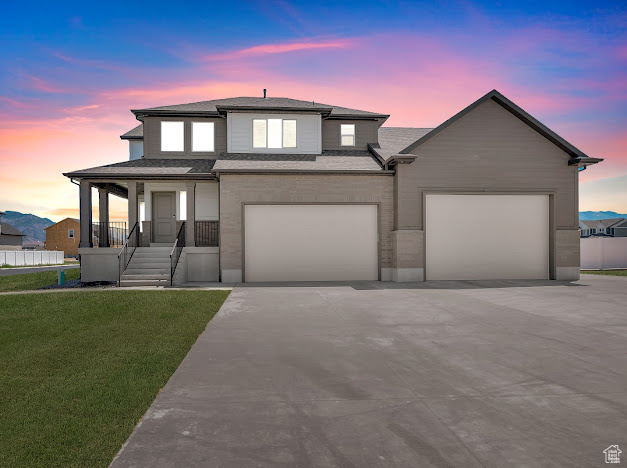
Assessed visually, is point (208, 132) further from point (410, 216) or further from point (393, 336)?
point (393, 336)

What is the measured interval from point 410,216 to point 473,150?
12.9 feet

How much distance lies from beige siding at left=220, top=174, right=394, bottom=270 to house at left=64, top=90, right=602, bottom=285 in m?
0.04

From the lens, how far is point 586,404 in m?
4.03

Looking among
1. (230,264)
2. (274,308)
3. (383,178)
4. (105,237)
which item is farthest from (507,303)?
(105,237)

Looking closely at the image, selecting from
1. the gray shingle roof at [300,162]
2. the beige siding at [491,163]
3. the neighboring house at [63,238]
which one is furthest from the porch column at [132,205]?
the neighboring house at [63,238]

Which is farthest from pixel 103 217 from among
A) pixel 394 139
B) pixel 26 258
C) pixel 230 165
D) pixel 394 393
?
pixel 26 258

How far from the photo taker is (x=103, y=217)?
18.1 meters

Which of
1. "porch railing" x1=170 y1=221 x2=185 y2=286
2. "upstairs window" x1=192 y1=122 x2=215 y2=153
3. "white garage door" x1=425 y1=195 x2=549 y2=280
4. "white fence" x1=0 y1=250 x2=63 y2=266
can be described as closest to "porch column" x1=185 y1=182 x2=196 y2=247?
"porch railing" x1=170 y1=221 x2=185 y2=286

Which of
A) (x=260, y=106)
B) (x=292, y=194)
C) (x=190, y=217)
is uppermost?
(x=260, y=106)

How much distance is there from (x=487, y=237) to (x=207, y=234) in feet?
40.5

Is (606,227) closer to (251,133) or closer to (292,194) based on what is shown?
(251,133)

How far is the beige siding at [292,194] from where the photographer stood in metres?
15.4

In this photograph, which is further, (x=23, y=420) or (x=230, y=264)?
(x=230, y=264)

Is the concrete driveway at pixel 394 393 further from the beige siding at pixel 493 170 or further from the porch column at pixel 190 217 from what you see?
the porch column at pixel 190 217
